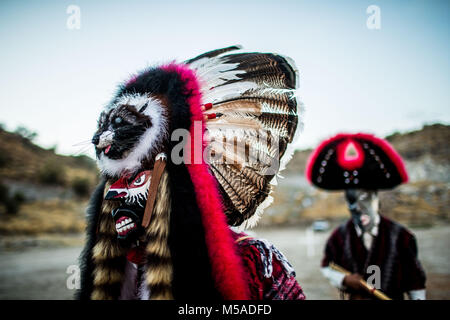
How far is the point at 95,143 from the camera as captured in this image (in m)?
1.52

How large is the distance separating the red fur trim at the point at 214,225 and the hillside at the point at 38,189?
14.7m

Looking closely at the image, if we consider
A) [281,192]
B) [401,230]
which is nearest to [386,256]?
[401,230]

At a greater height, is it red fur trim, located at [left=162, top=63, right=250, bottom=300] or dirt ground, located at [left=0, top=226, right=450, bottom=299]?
red fur trim, located at [left=162, top=63, right=250, bottom=300]

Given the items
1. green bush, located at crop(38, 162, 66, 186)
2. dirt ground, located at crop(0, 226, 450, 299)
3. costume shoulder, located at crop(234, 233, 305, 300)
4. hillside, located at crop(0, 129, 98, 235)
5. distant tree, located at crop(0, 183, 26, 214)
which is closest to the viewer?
costume shoulder, located at crop(234, 233, 305, 300)

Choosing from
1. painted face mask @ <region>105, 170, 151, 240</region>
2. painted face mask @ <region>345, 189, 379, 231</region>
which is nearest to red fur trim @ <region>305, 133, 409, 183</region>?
painted face mask @ <region>345, 189, 379, 231</region>

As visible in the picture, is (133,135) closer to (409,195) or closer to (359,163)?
(359,163)

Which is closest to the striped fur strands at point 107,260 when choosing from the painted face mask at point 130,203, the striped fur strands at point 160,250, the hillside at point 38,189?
the painted face mask at point 130,203

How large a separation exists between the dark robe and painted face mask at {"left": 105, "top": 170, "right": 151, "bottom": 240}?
240 cm

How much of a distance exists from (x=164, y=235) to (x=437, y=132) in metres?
27.7

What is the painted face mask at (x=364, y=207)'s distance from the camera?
124 inches

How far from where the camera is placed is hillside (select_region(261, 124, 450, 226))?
16.1 m

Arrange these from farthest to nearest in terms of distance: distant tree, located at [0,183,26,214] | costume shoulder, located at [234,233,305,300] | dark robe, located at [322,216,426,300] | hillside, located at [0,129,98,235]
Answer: distant tree, located at [0,183,26,214] < hillside, located at [0,129,98,235] < dark robe, located at [322,216,426,300] < costume shoulder, located at [234,233,305,300]

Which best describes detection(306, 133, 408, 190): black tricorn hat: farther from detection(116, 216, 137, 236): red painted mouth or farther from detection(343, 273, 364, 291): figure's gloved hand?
detection(116, 216, 137, 236): red painted mouth

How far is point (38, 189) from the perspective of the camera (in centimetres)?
2095
